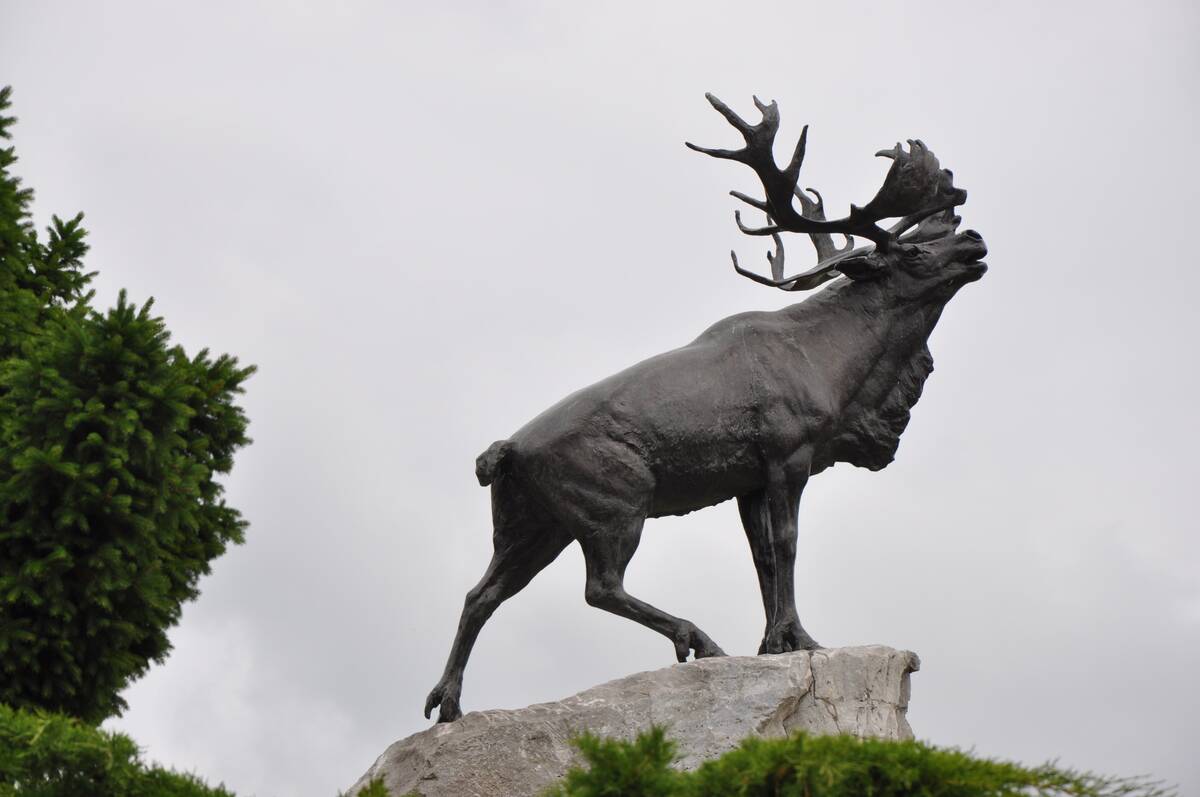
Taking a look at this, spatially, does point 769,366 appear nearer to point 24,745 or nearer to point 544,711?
point 544,711

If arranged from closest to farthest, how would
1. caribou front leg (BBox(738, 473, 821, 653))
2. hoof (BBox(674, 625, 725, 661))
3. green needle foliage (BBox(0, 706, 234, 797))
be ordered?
green needle foliage (BBox(0, 706, 234, 797)) → hoof (BBox(674, 625, 725, 661)) → caribou front leg (BBox(738, 473, 821, 653))

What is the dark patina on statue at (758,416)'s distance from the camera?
791 cm

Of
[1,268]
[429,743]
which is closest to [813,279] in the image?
[429,743]

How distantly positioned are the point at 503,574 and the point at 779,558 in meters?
1.41

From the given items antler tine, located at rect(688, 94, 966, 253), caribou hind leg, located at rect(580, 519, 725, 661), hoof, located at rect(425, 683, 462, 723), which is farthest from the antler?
hoof, located at rect(425, 683, 462, 723)

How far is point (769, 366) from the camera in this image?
27.3ft

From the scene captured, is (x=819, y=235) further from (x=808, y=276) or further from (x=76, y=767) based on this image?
(x=76, y=767)

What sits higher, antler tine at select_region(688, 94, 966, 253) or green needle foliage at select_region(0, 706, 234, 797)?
antler tine at select_region(688, 94, 966, 253)

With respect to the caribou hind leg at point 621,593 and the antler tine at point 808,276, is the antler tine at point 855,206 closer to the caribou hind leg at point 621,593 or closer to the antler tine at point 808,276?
the antler tine at point 808,276

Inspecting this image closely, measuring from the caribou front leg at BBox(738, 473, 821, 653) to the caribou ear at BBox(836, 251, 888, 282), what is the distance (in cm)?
131

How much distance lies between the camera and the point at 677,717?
24.4ft

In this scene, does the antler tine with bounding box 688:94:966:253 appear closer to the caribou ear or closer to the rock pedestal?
the caribou ear

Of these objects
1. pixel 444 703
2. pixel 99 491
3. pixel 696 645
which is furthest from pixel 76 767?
pixel 696 645

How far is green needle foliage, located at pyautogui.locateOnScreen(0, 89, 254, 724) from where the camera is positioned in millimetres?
8453
